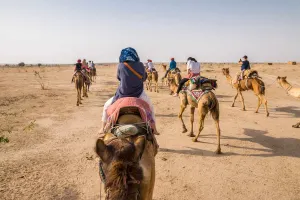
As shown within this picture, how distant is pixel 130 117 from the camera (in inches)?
152

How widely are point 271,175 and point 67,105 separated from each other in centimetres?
1186

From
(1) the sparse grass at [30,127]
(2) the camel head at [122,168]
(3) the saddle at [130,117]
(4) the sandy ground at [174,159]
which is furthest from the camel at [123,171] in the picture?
(1) the sparse grass at [30,127]

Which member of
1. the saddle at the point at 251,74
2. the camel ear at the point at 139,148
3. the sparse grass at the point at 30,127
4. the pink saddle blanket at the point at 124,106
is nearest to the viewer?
the camel ear at the point at 139,148

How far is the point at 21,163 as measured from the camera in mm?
6129

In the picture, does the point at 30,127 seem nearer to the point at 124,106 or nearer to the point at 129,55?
the point at 129,55

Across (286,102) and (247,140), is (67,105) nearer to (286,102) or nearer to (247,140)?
(247,140)

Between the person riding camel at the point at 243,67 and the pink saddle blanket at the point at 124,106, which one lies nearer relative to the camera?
the pink saddle blanket at the point at 124,106

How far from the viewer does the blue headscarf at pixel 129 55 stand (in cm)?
481

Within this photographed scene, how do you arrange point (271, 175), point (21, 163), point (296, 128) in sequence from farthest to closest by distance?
1. point (296, 128)
2. point (21, 163)
3. point (271, 175)

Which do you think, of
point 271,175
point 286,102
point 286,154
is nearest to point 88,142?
point 271,175

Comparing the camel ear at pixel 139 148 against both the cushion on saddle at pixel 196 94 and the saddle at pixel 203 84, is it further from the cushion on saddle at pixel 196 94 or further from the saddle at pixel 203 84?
the saddle at pixel 203 84

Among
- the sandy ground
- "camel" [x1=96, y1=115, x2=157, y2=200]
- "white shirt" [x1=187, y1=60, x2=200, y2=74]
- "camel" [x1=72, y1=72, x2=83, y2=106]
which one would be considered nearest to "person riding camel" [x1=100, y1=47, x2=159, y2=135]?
the sandy ground

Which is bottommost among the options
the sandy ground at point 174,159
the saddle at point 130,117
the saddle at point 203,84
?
the sandy ground at point 174,159

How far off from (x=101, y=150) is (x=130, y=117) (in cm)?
149
